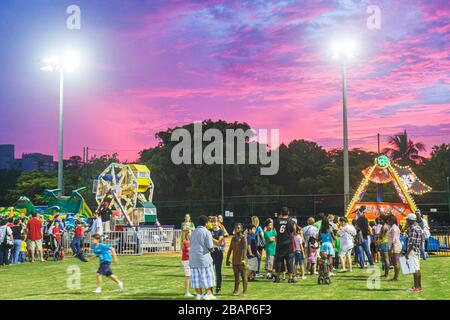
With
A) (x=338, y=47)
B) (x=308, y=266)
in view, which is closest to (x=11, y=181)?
(x=338, y=47)

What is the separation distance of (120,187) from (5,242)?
363 inches

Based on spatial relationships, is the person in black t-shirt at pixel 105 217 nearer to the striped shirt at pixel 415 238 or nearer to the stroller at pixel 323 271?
the stroller at pixel 323 271

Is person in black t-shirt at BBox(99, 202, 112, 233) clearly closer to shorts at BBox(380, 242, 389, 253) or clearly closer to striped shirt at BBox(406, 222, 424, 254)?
shorts at BBox(380, 242, 389, 253)

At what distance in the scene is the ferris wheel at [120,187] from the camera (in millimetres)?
28216

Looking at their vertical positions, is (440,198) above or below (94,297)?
above

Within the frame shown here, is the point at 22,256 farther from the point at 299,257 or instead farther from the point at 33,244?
the point at 299,257

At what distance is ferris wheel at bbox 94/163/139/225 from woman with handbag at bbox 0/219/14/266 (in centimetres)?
Answer: 777

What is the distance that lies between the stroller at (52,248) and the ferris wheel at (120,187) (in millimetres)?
4800

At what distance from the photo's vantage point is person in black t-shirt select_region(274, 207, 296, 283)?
13852 mm

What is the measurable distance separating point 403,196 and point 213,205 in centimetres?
1934

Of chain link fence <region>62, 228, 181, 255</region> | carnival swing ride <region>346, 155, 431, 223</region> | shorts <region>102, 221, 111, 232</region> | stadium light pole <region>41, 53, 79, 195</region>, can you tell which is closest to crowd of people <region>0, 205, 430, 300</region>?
chain link fence <region>62, 228, 181, 255</region>
